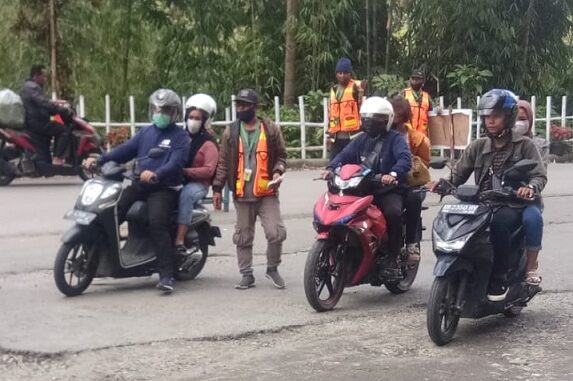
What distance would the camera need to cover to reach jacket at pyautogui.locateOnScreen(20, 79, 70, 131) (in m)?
15.0

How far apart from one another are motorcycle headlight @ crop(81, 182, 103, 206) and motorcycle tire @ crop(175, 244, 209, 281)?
3.42ft

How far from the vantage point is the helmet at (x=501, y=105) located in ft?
22.3

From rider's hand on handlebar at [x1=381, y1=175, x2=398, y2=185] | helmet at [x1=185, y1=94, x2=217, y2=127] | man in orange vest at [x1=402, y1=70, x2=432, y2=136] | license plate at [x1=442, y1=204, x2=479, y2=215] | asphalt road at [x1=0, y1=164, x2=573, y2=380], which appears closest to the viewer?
asphalt road at [x1=0, y1=164, x2=573, y2=380]

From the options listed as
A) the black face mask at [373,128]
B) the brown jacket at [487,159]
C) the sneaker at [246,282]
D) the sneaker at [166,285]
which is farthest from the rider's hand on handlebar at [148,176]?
the brown jacket at [487,159]

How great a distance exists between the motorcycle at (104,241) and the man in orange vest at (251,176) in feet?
1.49

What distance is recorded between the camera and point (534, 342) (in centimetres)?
665

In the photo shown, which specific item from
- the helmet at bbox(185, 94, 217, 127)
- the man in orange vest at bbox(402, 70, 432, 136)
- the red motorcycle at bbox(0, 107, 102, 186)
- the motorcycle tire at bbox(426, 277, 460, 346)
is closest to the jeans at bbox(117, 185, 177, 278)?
the helmet at bbox(185, 94, 217, 127)

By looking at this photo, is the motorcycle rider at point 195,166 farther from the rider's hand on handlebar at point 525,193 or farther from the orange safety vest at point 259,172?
the rider's hand on handlebar at point 525,193

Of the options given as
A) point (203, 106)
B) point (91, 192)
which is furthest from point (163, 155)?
point (203, 106)

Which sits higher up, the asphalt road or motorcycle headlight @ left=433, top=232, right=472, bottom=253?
motorcycle headlight @ left=433, top=232, right=472, bottom=253

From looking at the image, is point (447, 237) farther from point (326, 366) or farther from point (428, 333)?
point (326, 366)

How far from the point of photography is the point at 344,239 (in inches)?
292

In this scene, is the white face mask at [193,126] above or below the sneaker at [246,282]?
above

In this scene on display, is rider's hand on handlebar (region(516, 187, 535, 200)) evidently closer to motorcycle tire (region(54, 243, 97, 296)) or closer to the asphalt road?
the asphalt road
